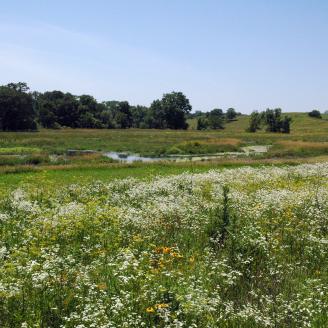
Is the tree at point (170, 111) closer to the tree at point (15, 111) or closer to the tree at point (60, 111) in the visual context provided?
the tree at point (60, 111)

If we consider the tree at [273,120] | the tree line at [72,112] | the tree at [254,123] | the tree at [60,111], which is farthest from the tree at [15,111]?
the tree at [273,120]

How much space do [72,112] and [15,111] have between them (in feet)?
108

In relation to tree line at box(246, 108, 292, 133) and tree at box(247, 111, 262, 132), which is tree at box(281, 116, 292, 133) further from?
tree at box(247, 111, 262, 132)

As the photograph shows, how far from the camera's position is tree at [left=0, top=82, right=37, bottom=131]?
123 meters

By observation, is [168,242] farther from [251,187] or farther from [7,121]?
[7,121]

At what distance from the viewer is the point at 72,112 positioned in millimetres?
155875

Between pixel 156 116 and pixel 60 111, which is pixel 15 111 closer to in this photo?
pixel 60 111

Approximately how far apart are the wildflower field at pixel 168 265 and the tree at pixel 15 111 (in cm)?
11320

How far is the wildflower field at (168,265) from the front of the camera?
23.4 ft

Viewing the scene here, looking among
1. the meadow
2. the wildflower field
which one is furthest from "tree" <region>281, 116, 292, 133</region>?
the wildflower field

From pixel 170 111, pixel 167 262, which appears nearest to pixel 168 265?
pixel 167 262

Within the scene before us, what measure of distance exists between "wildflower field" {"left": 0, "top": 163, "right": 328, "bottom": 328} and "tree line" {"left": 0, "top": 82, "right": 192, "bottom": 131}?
115285 mm

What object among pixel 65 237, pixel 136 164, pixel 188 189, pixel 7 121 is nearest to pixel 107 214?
pixel 65 237

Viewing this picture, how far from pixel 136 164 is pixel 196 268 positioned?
36.4 meters
